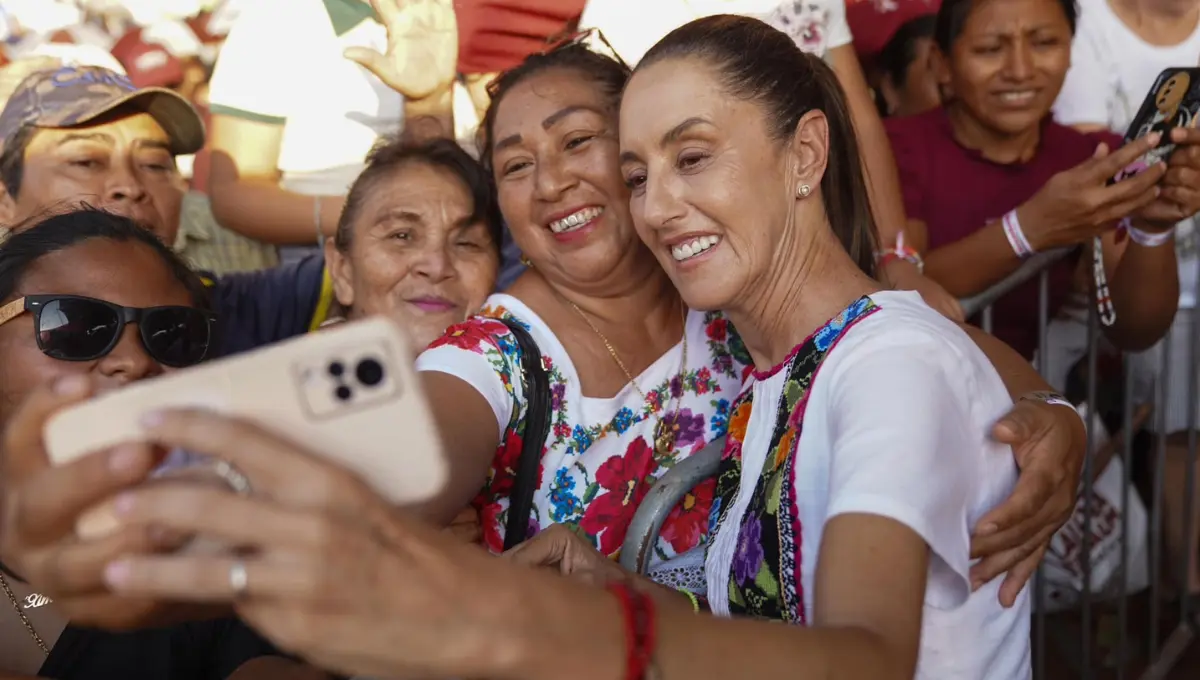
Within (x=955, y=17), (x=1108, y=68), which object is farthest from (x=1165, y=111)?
(x=1108, y=68)

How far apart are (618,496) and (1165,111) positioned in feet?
5.41

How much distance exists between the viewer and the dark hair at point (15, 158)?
2.84 metres

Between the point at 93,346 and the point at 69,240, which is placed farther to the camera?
the point at 69,240

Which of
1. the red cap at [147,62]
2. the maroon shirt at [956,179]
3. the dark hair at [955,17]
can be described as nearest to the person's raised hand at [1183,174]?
the maroon shirt at [956,179]

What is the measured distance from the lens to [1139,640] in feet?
11.3

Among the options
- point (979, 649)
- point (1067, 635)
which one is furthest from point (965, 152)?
point (979, 649)

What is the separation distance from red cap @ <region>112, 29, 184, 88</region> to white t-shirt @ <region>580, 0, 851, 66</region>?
150 centimetres

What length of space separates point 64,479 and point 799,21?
9.95ft

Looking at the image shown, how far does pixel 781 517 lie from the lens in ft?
5.06

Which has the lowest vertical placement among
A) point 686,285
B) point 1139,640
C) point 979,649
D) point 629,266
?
point 1139,640

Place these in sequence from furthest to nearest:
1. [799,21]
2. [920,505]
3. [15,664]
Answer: [799,21] → [15,664] → [920,505]

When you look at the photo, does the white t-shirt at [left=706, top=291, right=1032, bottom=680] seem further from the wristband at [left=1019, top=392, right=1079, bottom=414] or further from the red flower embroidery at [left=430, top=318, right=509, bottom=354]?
the red flower embroidery at [left=430, top=318, right=509, bottom=354]

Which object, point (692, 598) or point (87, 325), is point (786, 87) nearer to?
point (692, 598)

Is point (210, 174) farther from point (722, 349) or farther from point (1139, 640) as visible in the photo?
point (1139, 640)
